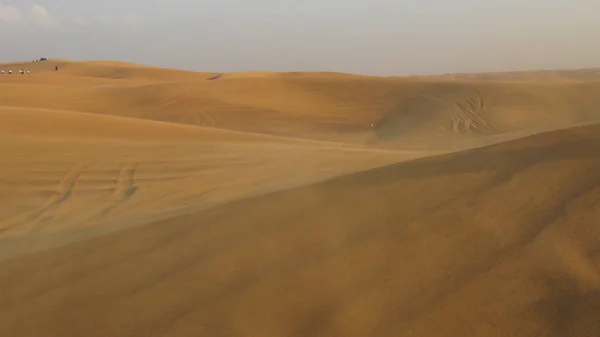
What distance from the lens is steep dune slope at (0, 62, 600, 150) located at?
21.5 metres

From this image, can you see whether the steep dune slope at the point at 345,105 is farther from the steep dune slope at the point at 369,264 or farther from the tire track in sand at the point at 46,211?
the steep dune slope at the point at 369,264

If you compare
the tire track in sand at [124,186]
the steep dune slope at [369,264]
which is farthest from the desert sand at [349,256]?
the tire track in sand at [124,186]

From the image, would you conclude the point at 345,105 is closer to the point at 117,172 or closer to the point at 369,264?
the point at 117,172

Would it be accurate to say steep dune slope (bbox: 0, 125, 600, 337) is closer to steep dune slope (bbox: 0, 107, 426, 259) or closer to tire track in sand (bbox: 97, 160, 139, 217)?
steep dune slope (bbox: 0, 107, 426, 259)

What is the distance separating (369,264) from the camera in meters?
2.81

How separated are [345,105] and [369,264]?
23.0 meters

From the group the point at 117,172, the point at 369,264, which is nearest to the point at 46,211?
the point at 117,172

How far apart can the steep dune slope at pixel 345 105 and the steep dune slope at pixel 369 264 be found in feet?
48.8

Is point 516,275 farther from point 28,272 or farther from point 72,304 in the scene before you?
point 28,272

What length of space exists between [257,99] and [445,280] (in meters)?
23.9

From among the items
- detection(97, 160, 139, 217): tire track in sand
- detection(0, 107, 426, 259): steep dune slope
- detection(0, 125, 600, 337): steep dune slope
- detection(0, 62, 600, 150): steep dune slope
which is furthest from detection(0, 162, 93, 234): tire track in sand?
detection(0, 62, 600, 150): steep dune slope

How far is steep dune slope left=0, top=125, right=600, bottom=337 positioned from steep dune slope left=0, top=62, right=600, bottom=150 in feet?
48.8

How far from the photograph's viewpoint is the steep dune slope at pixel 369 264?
2365mm

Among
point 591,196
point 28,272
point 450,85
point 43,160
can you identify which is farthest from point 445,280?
point 450,85
